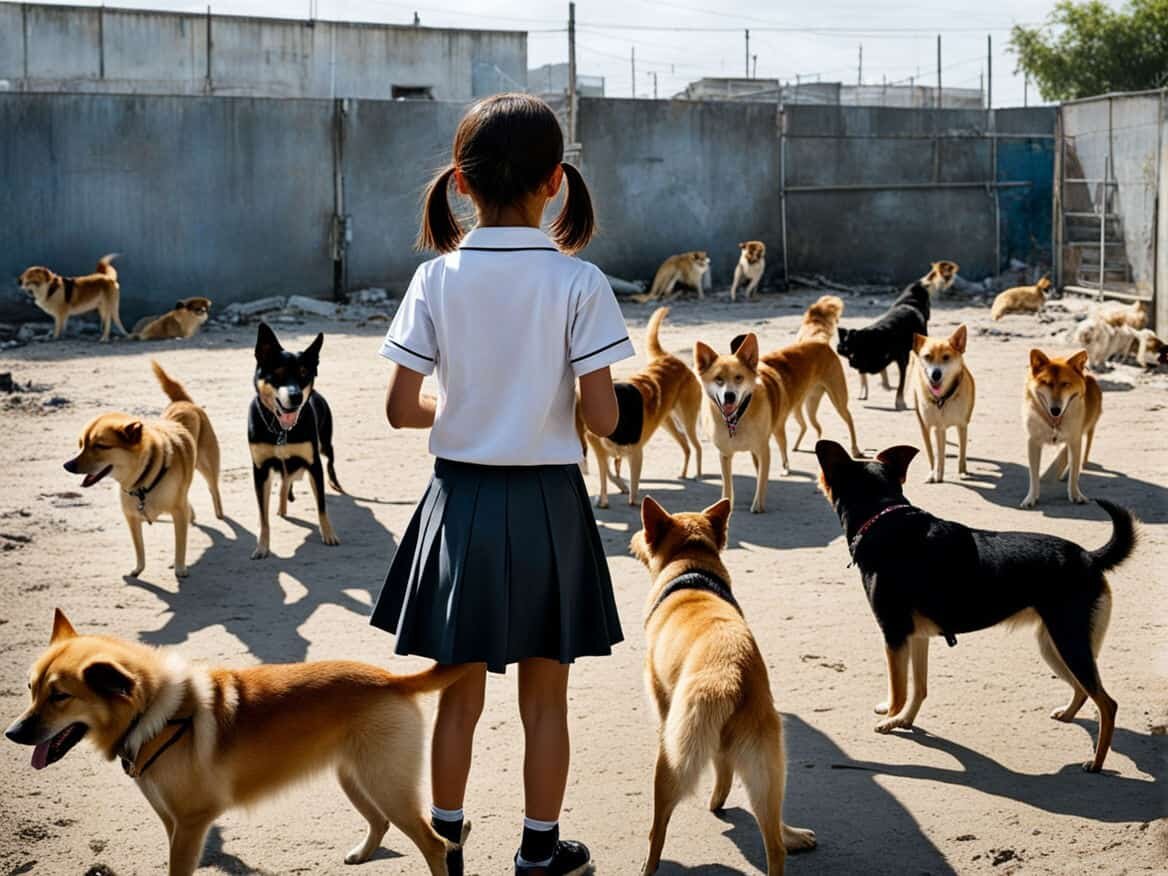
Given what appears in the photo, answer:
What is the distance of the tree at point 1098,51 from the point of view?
33594 mm

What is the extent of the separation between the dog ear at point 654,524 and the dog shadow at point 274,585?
188 centimetres

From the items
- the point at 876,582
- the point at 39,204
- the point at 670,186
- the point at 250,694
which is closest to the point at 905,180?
the point at 670,186

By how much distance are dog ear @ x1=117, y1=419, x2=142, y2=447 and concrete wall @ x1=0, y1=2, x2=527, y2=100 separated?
22922 mm

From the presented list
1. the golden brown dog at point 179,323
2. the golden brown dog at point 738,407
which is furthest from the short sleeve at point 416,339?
the golden brown dog at point 179,323

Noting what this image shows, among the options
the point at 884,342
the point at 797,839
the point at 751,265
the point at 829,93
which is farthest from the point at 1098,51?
the point at 797,839

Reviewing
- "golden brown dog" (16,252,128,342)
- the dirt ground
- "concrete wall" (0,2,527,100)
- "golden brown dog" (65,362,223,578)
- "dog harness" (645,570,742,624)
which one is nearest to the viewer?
the dirt ground

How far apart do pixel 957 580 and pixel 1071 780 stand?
70 centimetres

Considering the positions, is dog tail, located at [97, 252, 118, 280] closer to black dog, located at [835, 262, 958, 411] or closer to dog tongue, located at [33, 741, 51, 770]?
black dog, located at [835, 262, 958, 411]

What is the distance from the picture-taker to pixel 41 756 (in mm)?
2973

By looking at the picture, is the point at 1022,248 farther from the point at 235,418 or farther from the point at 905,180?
the point at 235,418

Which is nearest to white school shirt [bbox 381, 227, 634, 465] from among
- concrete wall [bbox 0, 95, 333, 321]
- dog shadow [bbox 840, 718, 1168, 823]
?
dog shadow [bbox 840, 718, 1168, 823]

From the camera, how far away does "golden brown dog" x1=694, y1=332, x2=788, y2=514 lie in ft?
25.2

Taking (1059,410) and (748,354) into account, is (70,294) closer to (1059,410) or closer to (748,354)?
(748,354)

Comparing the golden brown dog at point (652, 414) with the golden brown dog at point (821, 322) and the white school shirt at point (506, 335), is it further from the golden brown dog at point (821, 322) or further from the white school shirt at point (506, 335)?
the white school shirt at point (506, 335)
